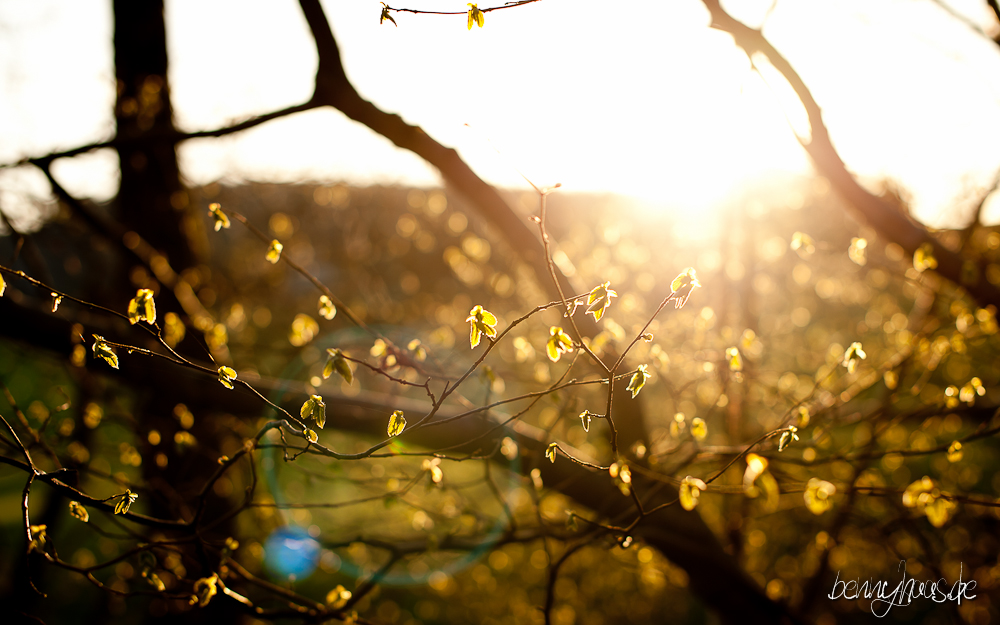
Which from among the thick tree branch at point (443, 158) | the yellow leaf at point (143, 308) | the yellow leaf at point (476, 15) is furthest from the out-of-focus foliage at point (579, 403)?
the yellow leaf at point (476, 15)

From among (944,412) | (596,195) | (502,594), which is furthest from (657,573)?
(596,195)

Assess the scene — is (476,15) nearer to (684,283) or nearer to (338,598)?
(684,283)

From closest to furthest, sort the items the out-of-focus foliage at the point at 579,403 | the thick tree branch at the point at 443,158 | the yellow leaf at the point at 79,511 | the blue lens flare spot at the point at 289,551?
1. the yellow leaf at the point at 79,511
2. the thick tree branch at the point at 443,158
3. the out-of-focus foliage at the point at 579,403
4. the blue lens flare spot at the point at 289,551

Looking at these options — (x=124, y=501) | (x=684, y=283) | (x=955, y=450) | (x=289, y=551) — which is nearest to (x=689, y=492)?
(x=684, y=283)

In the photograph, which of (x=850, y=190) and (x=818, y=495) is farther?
(x=850, y=190)

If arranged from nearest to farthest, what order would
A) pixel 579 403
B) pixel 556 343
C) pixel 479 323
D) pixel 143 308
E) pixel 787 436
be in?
Result: 1. pixel 479 323
2. pixel 556 343
3. pixel 143 308
4. pixel 787 436
5. pixel 579 403
